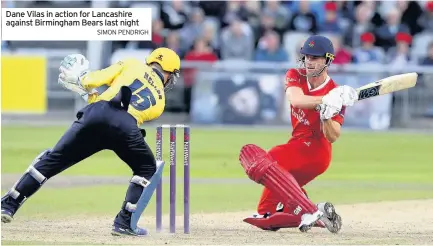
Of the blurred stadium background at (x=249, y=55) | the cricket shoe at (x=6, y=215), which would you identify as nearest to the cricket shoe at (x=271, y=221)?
the cricket shoe at (x=6, y=215)

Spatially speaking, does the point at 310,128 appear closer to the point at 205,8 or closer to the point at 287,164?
the point at 287,164

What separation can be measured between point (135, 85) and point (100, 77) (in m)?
0.31

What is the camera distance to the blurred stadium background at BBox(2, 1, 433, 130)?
22484mm

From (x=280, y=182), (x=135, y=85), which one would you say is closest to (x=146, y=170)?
(x=135, y=85)

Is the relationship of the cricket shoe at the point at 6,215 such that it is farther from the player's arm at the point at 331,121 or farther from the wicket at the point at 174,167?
the player's arm at the point at 331,121

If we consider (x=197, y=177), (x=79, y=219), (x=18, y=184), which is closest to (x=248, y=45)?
(x=197, y=177)

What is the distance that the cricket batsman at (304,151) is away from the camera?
9.84 m

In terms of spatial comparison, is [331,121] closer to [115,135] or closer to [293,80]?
[293,80]

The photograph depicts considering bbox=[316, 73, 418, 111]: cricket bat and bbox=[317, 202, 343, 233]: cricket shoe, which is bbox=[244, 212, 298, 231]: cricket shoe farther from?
bbox=[316, 73, 418, 111]: cricket bat

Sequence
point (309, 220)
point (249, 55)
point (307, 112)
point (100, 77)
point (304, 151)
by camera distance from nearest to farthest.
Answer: point (100, 77)
point (309, 220)
point (307, 112)
point (304, 151)
point (249, 55)

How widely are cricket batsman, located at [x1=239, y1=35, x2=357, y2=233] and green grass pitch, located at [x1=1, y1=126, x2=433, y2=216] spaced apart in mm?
2095

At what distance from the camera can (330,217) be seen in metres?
9.94

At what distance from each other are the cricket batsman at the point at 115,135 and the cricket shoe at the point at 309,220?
4.47 ft

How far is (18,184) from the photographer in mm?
9609
